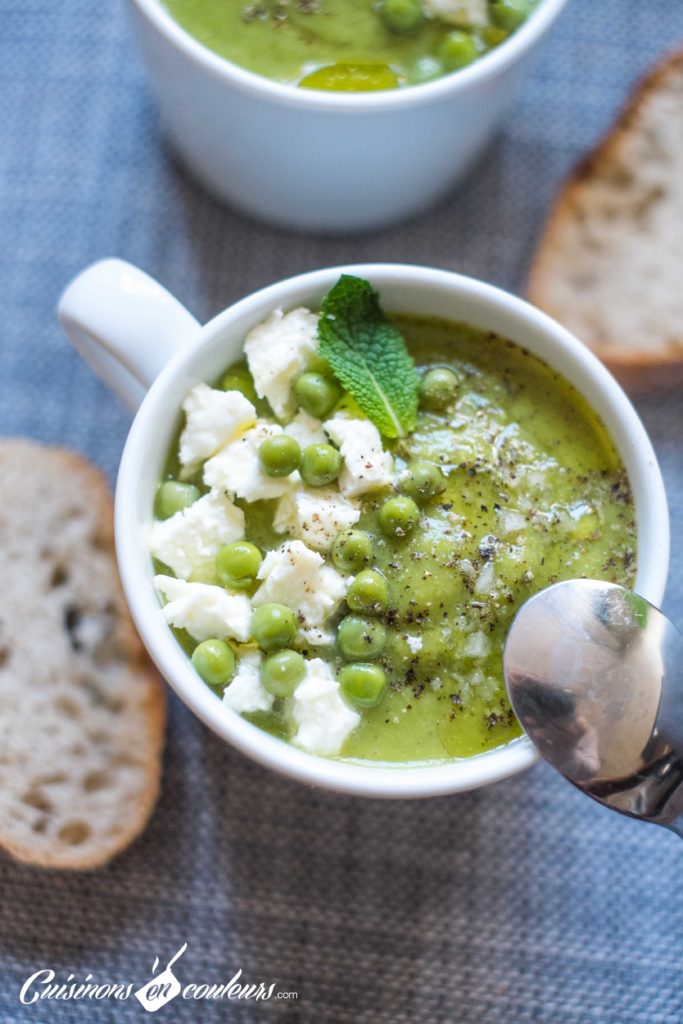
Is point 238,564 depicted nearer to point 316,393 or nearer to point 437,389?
point 316,393

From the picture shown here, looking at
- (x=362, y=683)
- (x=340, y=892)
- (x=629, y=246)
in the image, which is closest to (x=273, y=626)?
(x=362, y=683)

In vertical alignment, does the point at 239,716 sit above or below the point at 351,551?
below

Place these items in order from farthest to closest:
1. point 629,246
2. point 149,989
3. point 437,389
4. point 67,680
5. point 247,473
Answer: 1. point 629,246
2. point 67,680
3. point 149,989
4. point 437,389
5. point 247,473

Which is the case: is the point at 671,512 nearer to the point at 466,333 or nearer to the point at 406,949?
the point at 466,333

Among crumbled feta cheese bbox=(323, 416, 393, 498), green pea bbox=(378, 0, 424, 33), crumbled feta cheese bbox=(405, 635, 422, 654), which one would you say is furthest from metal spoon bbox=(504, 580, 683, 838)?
green pea bbox=(378, 0, 424, 33)

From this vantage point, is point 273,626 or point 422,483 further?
point 422,483

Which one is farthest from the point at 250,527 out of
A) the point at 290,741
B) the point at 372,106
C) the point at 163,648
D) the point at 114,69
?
the point at 114,69

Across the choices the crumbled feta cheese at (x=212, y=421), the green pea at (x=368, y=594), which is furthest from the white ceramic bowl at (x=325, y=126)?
the green pea at (x=368, y=594)
